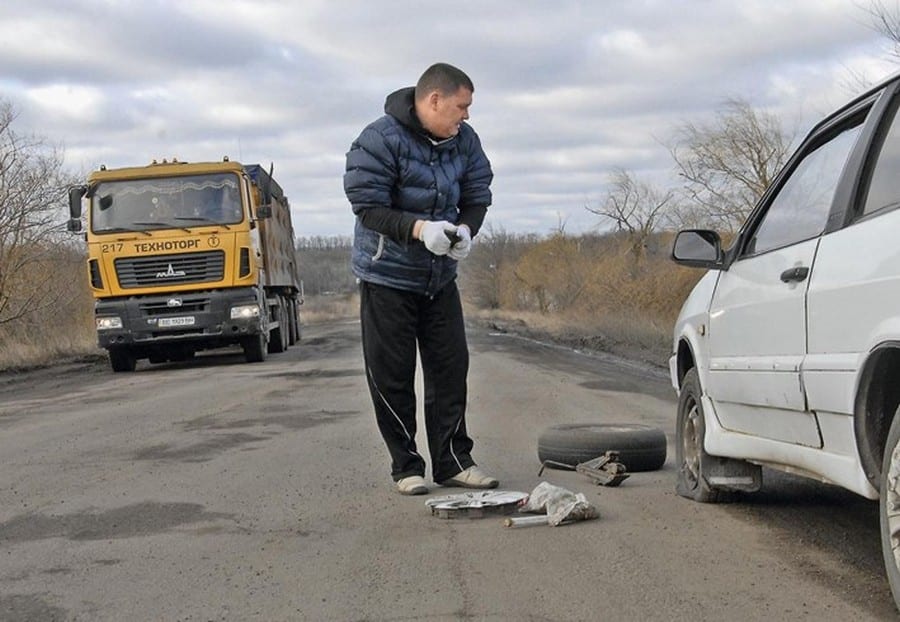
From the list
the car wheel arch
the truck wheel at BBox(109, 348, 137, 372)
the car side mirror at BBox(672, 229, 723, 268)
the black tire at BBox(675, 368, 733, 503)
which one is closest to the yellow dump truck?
the truck wheel at BBox(109, 348, 137, 372)

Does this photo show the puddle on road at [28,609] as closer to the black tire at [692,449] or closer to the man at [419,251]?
the man at [419,251]

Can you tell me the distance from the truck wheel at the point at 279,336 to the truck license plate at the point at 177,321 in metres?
4.58

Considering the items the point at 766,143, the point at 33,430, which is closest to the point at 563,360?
the point at 33,430

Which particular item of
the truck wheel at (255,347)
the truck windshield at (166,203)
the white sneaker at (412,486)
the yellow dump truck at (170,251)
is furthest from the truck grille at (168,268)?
the white sneaker at (412,486)

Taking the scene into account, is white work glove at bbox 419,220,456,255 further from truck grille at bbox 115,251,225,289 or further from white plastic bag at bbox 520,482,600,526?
truck grille at bbox 115,251,225,289

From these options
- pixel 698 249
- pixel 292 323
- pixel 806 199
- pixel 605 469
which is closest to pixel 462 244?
pixel 698 249

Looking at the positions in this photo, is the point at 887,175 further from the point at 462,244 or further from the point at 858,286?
the point at 462,244

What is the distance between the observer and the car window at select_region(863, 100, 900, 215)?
3.70 meters

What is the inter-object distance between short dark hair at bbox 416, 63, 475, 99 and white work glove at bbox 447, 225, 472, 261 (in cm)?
70

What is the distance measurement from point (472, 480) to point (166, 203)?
13410 millimetres

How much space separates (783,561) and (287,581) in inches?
74.4

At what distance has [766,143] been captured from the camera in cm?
3325

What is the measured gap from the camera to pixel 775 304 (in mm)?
4355

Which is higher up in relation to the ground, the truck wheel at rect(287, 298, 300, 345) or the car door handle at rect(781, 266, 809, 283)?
the car door handle at rect(781, 266, 809, 283)
